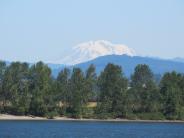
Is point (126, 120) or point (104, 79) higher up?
point (104, 79)

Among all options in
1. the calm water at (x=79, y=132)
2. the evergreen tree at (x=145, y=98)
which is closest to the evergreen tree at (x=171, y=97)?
the evergreen tree at (x=145, y=98)

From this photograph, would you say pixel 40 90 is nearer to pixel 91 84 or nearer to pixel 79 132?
pixel 91 84

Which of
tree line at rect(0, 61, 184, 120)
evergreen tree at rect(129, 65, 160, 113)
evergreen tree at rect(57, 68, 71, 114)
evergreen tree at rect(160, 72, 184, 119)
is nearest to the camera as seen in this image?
tree line at rect(0, 61, 184, 120)

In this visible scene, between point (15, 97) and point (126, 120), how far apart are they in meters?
30.0

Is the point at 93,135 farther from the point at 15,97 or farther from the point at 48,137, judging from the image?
the point at 15,97

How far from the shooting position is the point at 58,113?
17088cm

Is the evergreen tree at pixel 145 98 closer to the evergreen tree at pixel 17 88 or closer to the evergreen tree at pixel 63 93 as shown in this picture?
the evergreen tree at pixel 63 93

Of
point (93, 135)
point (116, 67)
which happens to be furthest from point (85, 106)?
point (93, 135)

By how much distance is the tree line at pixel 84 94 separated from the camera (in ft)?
546

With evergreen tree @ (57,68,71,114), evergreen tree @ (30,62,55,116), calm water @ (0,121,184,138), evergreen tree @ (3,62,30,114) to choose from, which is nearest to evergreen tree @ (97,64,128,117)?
evergreen tree @ (57,68,71,114)

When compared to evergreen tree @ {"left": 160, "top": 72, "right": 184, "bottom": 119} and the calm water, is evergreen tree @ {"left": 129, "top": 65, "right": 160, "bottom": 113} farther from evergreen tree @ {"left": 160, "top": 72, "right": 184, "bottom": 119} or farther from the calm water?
the calm water

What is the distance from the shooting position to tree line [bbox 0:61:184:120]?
166375 millimetres

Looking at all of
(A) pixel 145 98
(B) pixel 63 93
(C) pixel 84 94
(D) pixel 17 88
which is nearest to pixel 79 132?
(D) pixel 17 88

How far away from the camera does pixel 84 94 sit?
170500 mm
